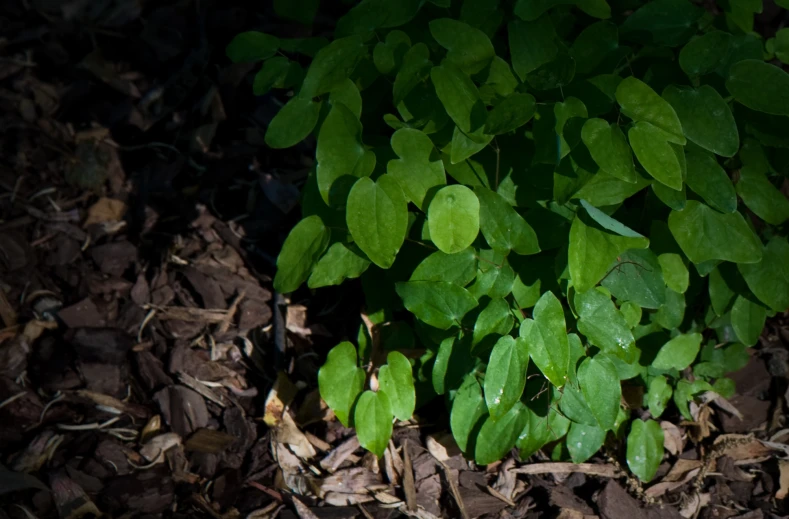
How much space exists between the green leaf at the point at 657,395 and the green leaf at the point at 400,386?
856mm

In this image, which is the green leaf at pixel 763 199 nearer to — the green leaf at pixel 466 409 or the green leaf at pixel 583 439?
the green leaf at pixel 583 439

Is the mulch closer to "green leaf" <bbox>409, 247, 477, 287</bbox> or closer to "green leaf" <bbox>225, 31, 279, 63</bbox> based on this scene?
"green leaf" <bbox>409, 247, 477, 287</bbox>

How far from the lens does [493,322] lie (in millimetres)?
A: 1978

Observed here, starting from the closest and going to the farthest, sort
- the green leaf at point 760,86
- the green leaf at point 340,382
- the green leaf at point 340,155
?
the green leaf at point 760,86 → the green leaf at point 340,155 → the green leaf at point 340,382

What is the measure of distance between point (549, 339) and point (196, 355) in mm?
1532

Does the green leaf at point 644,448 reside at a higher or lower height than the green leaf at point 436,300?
lower

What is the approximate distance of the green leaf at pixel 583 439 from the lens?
236 cm

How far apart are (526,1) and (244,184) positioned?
1898 millimetres

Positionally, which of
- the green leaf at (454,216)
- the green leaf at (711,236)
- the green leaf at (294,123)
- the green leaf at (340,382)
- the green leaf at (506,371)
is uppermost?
the green leaf at (294,123)

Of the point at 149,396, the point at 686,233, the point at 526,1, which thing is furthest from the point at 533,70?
the point at 149,396

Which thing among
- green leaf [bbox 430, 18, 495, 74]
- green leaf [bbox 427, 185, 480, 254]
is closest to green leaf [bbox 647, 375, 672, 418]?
green leaf [bbox 427, 185, 480, 254]

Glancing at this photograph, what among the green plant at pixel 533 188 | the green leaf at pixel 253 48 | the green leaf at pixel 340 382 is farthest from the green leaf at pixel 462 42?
the green leaf at pixel 340 382

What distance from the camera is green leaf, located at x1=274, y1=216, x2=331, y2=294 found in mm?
2078

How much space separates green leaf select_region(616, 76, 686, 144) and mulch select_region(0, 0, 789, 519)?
130 centimetres
